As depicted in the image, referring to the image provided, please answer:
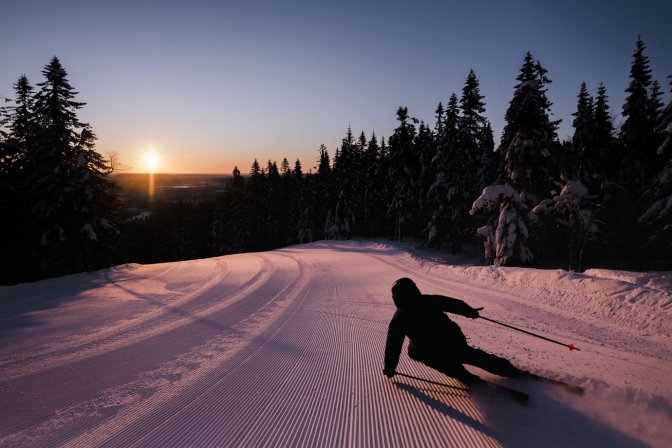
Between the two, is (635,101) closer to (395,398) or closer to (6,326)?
(395,398)

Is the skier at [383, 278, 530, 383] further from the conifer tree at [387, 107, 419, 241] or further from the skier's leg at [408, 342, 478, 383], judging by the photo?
the conifer tree at [387, 107, 419, 241]

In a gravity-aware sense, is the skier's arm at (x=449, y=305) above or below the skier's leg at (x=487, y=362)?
above

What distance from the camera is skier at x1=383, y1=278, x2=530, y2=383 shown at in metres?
3.88

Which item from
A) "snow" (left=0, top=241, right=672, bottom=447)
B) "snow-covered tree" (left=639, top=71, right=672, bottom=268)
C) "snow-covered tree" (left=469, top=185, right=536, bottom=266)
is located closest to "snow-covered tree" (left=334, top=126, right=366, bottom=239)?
"snow-covered tree" (left=469, top=185, right=536, bottom=266)

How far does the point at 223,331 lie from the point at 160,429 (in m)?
3.78

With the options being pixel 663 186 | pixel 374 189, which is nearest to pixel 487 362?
pixel 663 186

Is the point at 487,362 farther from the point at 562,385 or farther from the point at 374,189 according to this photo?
the point at 374,189

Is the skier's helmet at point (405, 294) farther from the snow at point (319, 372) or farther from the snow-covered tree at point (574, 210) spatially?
the snow-covered tree at point (574, 210)

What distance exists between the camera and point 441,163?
30.9m

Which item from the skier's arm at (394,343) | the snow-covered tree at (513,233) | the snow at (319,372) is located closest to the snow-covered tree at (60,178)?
the snow at (319,372)

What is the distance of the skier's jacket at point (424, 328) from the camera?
3881mm

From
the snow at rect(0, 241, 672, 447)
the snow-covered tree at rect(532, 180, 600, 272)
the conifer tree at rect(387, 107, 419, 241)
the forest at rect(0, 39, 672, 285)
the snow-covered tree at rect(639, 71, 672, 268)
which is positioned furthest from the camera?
the conifer tree at rect(387, 107, 419, 241)

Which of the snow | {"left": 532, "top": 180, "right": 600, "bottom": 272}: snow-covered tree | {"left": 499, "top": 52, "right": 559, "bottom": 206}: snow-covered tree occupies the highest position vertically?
{"left": 499, "top": 52, "right": 559, "bottom": 206}: snow-covered tree

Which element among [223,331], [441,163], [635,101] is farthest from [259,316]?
[635,101]
